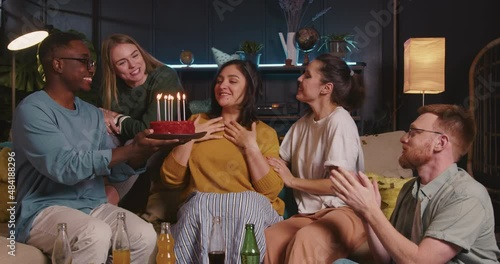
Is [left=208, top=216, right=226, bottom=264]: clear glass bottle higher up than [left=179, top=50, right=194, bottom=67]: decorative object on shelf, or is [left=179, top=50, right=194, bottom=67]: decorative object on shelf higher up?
[left=179, top=50, right=194, bottom=67]: decorative object on shelf

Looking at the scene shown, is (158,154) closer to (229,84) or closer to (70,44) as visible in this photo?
(229,84)

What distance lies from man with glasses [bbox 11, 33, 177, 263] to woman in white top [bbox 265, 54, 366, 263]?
571 millimetres

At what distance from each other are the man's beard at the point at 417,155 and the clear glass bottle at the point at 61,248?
3.53ft

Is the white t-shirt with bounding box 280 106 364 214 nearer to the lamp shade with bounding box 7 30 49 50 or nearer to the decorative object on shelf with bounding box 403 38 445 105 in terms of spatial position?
the lamp shade with bounding box 7 30 49 50

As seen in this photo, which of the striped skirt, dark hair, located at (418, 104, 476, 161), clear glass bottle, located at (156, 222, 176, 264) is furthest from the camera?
the striped skirt

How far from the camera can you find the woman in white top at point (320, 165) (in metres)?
2.22

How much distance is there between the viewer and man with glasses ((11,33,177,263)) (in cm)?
220

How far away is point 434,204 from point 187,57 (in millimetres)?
4098

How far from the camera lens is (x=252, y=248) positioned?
1.75 meters

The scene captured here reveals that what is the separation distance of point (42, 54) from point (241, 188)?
3.16ft

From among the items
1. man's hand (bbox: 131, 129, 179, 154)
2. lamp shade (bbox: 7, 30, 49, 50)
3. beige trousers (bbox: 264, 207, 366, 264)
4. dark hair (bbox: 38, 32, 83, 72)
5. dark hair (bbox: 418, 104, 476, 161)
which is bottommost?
beige trousers (bbox: 264, 207, 366, 264)

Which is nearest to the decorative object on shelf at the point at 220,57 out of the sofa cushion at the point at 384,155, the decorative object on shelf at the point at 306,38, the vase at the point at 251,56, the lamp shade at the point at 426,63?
the vase at the point at 251,56

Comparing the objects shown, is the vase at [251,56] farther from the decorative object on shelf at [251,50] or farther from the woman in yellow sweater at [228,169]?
the woman in yellow sweater at [228,169]

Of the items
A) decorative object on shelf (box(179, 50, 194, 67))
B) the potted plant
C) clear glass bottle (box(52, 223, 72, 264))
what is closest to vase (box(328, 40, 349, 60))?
the potted plant
